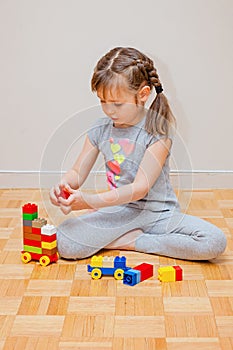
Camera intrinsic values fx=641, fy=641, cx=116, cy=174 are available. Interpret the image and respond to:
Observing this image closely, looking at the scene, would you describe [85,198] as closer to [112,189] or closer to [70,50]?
[112,189]

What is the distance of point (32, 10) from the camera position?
208 centimetres

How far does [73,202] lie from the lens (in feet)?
4.75

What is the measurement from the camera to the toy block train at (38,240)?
1.48 meters

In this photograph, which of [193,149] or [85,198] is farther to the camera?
[193,149]

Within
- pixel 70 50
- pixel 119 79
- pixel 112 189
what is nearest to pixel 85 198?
pixel 112 189

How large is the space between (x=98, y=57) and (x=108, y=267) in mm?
914

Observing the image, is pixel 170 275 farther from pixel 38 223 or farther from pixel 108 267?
pixel 38 223

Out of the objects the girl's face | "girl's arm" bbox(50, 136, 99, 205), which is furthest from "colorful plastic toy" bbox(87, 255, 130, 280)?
the girl's face

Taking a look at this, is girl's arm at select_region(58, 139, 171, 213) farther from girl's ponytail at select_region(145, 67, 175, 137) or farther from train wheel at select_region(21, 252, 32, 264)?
train wheel at select_region(21, 252, 32, 264)

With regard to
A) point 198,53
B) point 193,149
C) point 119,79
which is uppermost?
point 119,79

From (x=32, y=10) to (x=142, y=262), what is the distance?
100 cm

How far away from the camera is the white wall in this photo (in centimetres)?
208

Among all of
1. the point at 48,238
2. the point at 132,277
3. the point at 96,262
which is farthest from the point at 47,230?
the point at 132,277

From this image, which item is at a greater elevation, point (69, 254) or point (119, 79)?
point (119, 79)
